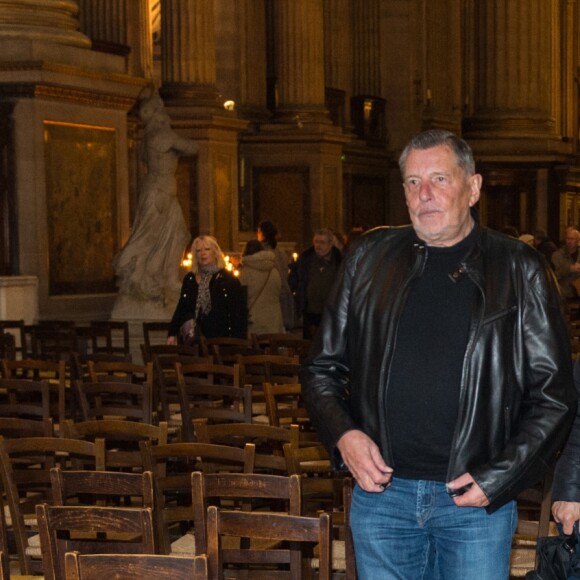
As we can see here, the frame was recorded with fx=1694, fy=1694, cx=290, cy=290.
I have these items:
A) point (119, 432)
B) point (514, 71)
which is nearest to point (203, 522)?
point (119, 432)

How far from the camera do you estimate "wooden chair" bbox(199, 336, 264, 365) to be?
12680 mm

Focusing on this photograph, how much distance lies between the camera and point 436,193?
493 cm

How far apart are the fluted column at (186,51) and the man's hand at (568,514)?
1988 centimetres

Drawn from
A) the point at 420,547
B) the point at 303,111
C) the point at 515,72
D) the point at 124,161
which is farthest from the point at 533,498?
the point at 515,72

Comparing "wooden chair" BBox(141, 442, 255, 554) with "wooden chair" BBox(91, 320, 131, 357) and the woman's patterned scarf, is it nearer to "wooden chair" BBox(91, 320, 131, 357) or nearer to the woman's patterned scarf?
the woman's patterned scarf

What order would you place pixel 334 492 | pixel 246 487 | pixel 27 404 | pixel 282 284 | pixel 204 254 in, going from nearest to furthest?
pixel 246 487
pixel 334 492
pixel 27 404
pixel 204 254
pixel 282 284

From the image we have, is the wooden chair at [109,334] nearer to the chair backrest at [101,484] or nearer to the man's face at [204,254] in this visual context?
the man's face at [204,254]

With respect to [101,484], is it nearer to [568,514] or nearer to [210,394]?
[568,514]

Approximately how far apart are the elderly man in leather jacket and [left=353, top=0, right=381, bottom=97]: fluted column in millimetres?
31358

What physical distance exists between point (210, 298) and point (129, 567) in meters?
8.77

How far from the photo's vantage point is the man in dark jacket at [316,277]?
58.9 feet

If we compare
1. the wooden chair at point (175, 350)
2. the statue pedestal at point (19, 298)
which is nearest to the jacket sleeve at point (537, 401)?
the wooden chair at point (175, 350)

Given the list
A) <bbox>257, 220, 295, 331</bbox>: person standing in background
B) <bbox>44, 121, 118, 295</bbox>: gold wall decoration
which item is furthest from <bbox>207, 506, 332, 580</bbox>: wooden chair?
<bbox>44, 121, 118, 295</bbox>: gold wall decoration

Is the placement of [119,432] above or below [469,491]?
below
